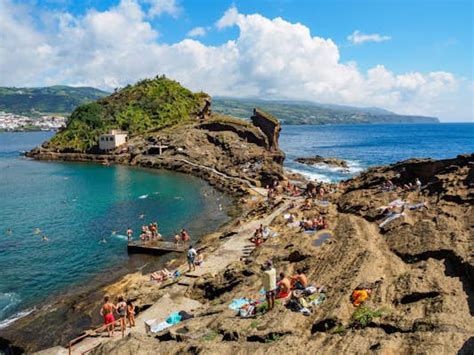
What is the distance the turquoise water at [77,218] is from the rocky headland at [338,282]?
13.4 ft

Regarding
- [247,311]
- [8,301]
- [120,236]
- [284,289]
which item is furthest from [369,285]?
[120,236]

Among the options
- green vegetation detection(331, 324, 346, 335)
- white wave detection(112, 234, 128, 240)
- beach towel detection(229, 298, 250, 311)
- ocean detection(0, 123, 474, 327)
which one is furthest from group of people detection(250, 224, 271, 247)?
green vegetation detection(331, 324, 346, 335)

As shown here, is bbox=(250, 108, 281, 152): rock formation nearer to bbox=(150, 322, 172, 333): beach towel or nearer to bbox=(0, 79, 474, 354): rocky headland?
bbox=(0, 79, 474, 354): rocky headland

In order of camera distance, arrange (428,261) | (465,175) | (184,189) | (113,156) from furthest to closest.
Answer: (113,156), (184,189), (465,175), (428,261)

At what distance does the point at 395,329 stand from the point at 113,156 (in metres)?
94.0

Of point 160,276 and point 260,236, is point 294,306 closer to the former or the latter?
point 160,276

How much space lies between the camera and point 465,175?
32.8 meters

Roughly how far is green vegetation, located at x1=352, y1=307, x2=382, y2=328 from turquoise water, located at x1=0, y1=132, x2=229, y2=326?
2018cm

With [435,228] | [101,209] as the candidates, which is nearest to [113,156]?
[101,209]

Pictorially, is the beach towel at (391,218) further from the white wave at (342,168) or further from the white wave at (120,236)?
the white wave at (342,168)

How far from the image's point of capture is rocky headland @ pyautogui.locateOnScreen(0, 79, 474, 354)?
14.1m

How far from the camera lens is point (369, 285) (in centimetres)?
1786

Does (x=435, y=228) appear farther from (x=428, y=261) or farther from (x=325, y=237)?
(x=325, y=237)

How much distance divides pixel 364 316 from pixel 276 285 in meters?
5.34
